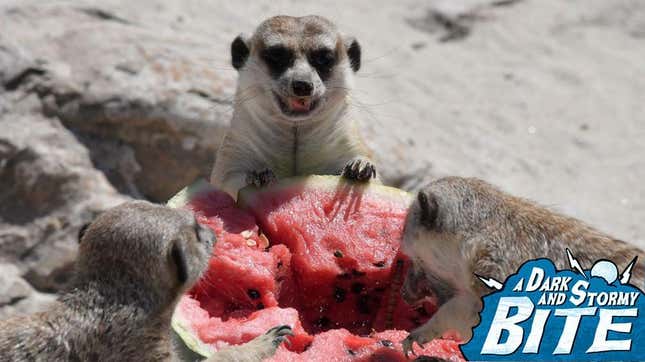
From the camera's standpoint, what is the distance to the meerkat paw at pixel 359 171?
20.1 ft

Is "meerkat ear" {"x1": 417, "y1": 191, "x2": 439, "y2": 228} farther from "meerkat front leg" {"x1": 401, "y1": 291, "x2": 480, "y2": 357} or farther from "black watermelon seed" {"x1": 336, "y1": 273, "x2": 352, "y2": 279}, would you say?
"black watermelon seed" {"x1": 336, "y1": 273, "x2": 352, "y2": 279}

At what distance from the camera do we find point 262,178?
6.25 metres

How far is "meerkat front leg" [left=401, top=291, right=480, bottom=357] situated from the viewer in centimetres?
464

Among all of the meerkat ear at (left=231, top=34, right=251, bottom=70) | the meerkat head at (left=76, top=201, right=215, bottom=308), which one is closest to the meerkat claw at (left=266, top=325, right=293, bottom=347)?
the meerkat head at (left=76, top=201, right=215, bottom=308)

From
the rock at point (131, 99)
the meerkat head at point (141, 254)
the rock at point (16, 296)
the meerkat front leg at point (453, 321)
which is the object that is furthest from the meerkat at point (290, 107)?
the rock at point (16, 296)

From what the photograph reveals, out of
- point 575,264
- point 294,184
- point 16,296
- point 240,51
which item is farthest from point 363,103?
point 575,264

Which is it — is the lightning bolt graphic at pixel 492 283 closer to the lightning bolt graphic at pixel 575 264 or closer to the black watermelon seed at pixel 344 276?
the lightning bolt graphic at pixel 575 264

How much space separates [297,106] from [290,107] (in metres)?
0.05

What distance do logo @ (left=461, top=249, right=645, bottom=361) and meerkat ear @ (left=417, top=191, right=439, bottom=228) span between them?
1.26 ft

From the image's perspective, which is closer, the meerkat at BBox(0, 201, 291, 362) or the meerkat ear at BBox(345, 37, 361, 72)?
the meerkat at BBox(0, 201, 291, 362)

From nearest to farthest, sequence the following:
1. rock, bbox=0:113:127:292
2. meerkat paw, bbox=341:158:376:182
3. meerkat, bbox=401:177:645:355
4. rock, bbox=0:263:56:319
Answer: meerkat, bbox=401:177:645:355 < meerkat paw, bbox=341:158:376:182 < rock, bbox=0:263:56:319 < rock, bbox=0:113:127:292

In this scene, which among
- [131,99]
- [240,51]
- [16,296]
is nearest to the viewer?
[240,51]

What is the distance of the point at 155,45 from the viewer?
368 inches

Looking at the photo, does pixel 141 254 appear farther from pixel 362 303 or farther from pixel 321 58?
pixel 321 58
